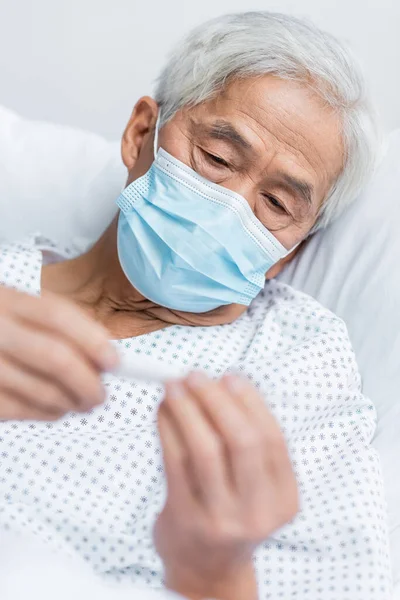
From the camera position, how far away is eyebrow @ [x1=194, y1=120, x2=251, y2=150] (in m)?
1.30

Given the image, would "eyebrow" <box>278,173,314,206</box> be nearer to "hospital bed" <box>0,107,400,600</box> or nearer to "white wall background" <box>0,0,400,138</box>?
"hospital bed" <box>0,107,400,600</box>

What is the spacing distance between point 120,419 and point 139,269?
10.2 inches

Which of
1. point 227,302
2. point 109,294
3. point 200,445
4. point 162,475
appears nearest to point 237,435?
point 200,445

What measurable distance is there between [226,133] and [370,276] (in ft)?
1.43

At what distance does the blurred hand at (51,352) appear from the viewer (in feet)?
2.32

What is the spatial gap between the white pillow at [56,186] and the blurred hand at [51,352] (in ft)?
3.29

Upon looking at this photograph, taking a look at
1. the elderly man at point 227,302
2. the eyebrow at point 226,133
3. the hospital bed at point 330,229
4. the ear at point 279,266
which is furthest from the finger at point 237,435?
the ear at point 279,266

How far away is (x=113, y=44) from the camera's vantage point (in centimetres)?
198

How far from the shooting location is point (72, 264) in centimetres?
151

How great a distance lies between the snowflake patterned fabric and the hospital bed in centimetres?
8

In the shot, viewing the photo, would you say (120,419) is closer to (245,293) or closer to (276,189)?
(245,293)

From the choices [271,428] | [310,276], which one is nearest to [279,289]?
[310,276]

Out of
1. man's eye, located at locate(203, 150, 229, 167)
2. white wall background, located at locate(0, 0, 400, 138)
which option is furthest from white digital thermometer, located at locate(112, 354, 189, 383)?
white wall background, located at locate(0, 0, 400, 138)

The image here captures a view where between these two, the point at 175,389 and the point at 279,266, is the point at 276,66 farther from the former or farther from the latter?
the point at 175,389
